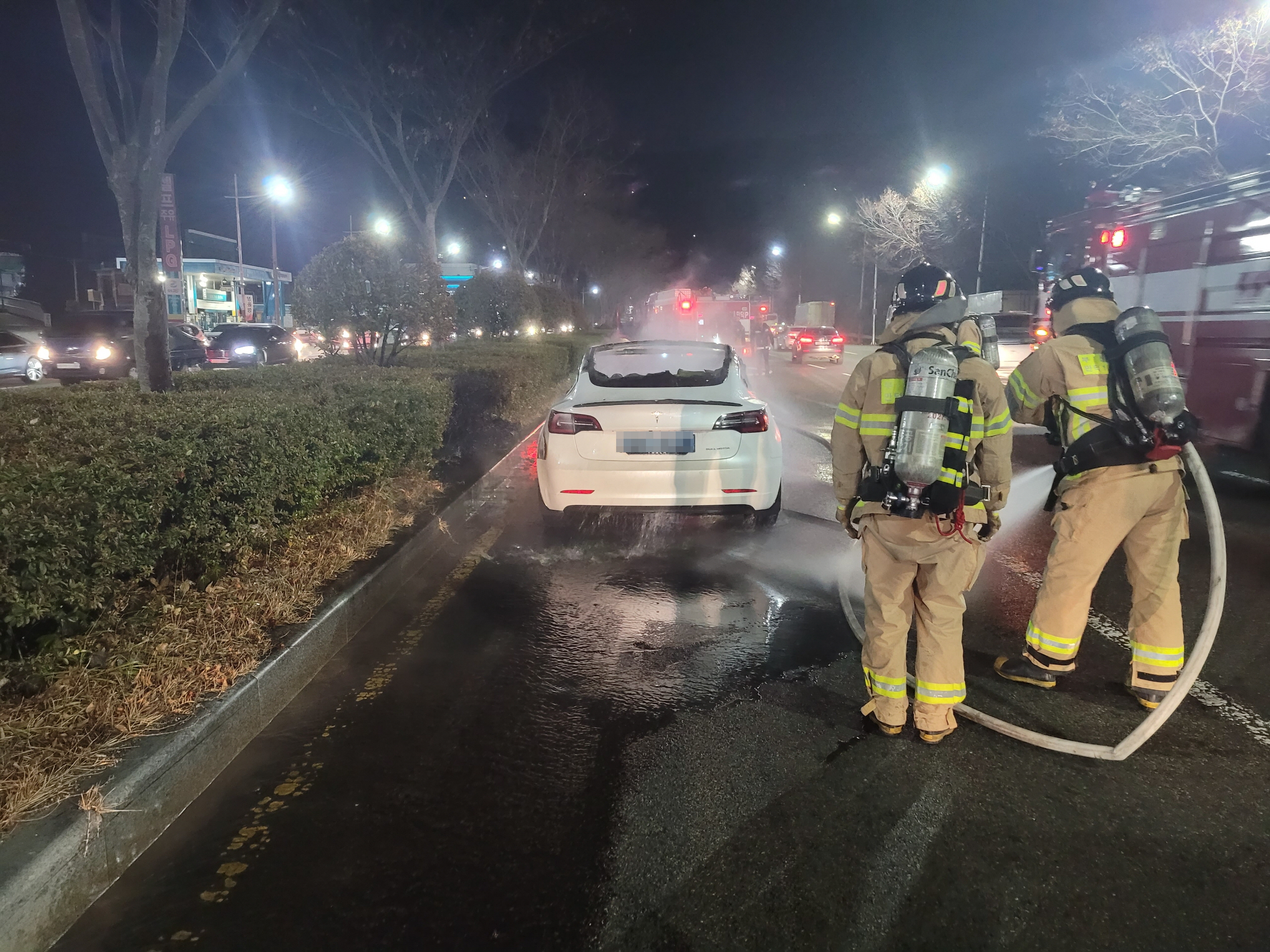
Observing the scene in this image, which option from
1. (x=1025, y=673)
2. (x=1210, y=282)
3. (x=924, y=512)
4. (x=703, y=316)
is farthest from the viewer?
(x=703, y=316)

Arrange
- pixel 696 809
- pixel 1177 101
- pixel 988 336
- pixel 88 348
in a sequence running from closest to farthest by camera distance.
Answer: pixel 696 809, pixel 988 336, pixel 88 348, pixel 1177 101

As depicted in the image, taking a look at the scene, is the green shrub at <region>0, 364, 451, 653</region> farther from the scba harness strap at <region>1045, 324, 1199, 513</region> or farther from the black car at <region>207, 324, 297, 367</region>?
the black car at <region>207, 324, 297, 367</region>

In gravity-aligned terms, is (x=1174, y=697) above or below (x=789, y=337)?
below

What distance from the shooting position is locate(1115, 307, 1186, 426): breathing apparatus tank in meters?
3.50

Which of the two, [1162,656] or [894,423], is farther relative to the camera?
[1162,656]

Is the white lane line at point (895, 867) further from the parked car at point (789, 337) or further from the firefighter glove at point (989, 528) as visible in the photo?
the parked car at point (789, 337)

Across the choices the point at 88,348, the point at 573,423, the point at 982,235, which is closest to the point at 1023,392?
the point at 573,423

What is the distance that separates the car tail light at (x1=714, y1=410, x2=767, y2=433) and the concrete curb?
2721 millimetres

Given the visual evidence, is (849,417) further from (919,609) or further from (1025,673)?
(1025,673)

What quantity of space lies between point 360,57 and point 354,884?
18.9m

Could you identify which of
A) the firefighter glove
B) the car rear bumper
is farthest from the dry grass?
the firefighter glove

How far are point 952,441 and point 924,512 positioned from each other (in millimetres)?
291

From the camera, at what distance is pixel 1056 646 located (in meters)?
3.94

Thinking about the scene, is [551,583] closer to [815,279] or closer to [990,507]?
[990,507]
